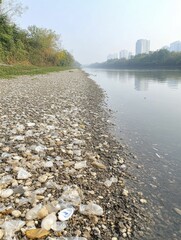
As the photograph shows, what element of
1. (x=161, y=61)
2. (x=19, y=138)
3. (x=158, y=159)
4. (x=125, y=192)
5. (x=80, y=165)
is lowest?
(x=161, y=61)

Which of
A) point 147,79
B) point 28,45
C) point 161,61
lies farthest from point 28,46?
point 161,61

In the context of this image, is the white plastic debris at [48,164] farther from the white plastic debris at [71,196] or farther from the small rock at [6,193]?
the small rock at [6,193]

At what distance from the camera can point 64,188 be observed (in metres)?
3.84

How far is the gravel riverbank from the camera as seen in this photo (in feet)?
9.77

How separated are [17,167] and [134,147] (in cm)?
377

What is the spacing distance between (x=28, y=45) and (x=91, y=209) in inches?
2687

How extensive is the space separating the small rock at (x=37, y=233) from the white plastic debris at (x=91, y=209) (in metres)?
0.67

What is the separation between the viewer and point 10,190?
11.7 feet

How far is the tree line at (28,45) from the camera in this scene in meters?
47.5

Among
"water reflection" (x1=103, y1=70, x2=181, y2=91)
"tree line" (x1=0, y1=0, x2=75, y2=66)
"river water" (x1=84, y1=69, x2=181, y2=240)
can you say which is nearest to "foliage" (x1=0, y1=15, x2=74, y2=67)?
"tree line" (x1=0, y1=0, x2=75, y2=66)

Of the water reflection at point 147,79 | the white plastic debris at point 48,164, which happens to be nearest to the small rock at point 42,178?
the white plastic debris at point 48,164

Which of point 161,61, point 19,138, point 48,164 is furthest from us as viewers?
point 161,61

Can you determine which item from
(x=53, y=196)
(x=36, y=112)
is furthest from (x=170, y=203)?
(x=36, y=112)

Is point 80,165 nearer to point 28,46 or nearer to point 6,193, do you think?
point 6,193
